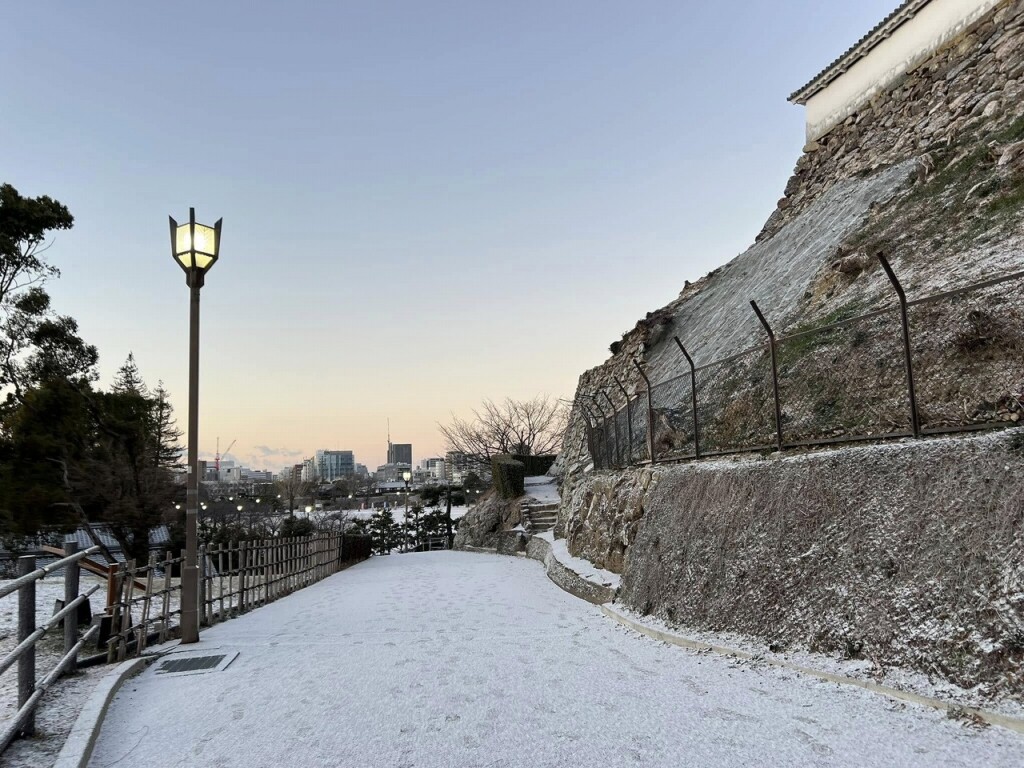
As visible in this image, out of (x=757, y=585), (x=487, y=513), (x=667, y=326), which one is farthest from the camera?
(x=487, y=513)

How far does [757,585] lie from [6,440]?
20.2 m

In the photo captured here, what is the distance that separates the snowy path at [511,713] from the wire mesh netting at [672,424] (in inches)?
180

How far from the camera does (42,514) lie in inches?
666

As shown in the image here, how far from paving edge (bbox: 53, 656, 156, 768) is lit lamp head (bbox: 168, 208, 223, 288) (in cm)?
450

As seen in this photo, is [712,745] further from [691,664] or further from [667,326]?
[667,326]

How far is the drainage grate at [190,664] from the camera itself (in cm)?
567

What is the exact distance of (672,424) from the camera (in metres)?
11.5

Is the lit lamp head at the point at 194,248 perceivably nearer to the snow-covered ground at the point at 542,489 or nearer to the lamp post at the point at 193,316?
the lamp post at the point at 193,316

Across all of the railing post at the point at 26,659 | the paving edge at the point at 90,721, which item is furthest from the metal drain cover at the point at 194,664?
the railing post at the point at 26,659

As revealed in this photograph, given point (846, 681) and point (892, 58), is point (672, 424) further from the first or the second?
point (892, 58)

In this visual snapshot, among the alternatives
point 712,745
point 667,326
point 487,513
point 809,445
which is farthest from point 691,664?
point 487,513

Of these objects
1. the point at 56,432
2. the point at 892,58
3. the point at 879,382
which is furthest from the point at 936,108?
the point at 56,432

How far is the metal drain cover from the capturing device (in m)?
5.61

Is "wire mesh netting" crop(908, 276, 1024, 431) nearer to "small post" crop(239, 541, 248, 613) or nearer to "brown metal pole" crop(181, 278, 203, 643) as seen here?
"brown metal pole" crop(181, 278, 203, 643)
